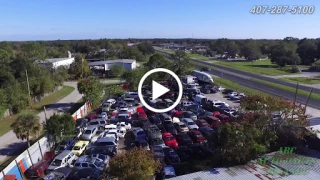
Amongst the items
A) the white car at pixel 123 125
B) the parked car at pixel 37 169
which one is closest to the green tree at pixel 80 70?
the white car at pixel 123 125

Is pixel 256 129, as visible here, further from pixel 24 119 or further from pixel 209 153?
pixel 24 119

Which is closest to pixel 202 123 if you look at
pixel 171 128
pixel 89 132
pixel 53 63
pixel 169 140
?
pixel 171 128

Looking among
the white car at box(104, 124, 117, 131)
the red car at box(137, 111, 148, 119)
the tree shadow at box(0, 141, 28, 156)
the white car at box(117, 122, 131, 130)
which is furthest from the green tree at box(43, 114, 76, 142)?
the red car at box(137, 111, 148, 119)

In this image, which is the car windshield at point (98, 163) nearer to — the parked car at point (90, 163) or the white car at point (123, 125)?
the parked car at point (90, 163)

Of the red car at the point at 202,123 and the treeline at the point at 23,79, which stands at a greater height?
the treeline at the point at 23,79

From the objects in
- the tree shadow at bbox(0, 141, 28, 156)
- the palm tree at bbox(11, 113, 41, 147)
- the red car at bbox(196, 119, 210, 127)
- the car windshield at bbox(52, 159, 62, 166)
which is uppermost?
the palm tree at bbox(11, 113, 41, 147)

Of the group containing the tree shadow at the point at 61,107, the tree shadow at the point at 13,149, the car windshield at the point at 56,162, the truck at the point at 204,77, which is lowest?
the tree shadow at the point at 61,107

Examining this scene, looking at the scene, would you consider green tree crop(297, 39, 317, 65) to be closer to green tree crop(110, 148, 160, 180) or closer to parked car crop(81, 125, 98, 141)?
parked car crop(81, 125, 98, 141)
